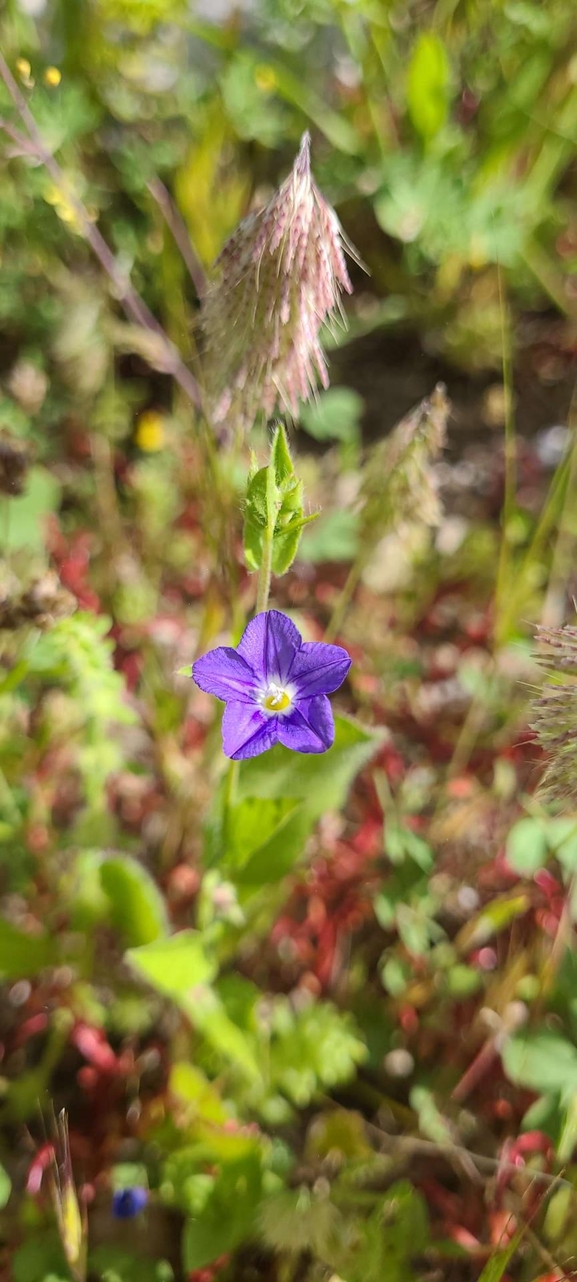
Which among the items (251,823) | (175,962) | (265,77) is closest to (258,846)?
(251,823)

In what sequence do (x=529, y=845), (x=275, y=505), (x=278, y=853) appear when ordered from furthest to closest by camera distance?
1. (x=529, y=845)
2. (x=278, y=853)
3. (x=275, y=505)

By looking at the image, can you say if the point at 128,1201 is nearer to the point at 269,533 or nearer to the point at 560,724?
the point at 560,724

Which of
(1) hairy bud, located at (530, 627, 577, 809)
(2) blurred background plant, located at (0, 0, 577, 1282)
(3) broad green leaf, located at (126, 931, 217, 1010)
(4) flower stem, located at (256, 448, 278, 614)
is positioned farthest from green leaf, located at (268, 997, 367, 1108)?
(4) flower stem, located at (256, 448, 278, 614)

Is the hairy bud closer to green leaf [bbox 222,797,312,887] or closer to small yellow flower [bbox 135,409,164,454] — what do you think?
green leaf [bbox 222,797,312,887]

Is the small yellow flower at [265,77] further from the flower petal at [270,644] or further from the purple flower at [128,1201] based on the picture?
the purple flower at [128,1201]

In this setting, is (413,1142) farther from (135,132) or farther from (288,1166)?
(135,132)

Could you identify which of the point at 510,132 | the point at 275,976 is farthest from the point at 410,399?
the point at 275,976
